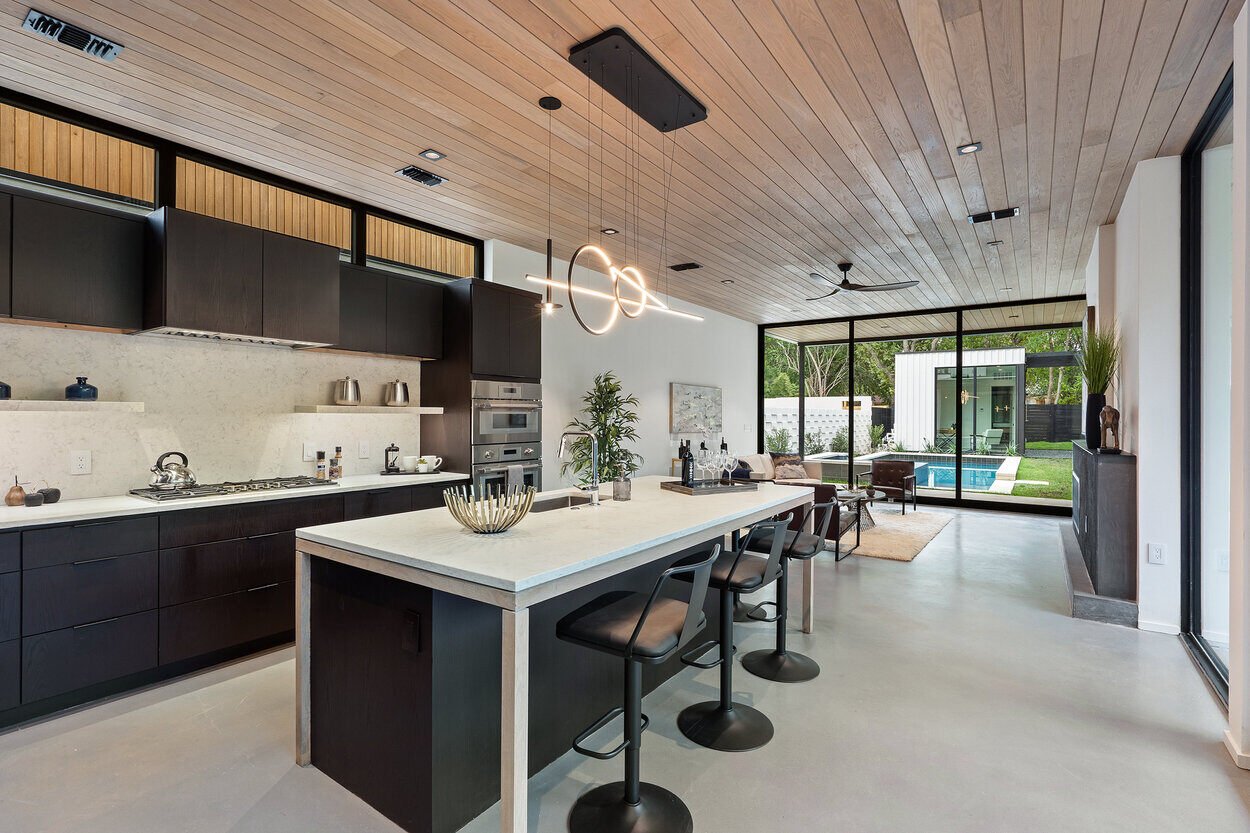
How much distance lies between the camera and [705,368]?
27.6 ft

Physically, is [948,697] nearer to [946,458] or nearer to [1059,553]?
[1059,553]

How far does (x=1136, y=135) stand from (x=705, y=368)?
216 inches

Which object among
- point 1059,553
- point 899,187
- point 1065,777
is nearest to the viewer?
point 1065,777

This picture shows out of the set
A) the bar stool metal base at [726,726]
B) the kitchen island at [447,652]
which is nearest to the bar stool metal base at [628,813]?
the kitchen island at [447,652]

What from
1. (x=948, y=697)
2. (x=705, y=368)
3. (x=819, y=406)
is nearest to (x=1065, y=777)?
(x=948, y=697)

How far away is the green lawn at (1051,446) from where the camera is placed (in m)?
7.93

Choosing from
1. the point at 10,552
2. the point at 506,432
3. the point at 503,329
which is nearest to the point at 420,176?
the point at 503,329

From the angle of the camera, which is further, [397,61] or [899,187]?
[899,187]

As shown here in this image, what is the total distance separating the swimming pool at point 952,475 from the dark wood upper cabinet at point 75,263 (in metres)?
8.98

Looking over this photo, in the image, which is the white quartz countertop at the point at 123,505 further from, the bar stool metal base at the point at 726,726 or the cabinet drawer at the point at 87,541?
the bar stool metal base at the point at 726,726

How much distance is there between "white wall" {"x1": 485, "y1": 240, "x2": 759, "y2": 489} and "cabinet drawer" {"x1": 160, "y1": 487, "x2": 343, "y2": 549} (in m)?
2.26

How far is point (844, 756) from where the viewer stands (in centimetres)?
235

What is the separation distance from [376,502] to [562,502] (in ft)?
4.86

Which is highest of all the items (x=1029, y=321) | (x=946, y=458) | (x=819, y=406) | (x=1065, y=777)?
(x=1029, y=321)
